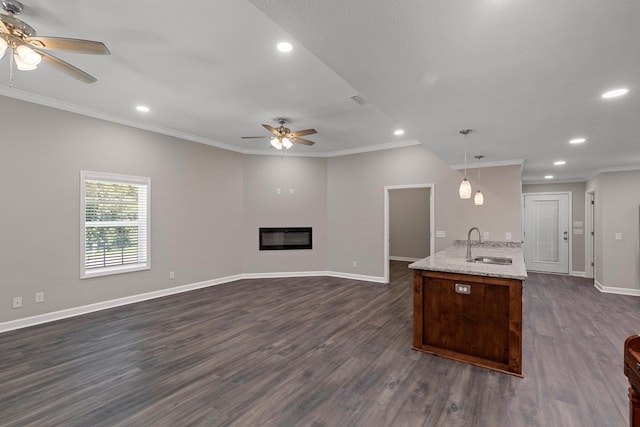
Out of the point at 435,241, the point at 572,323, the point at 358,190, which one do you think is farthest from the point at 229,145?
the point at 572,323

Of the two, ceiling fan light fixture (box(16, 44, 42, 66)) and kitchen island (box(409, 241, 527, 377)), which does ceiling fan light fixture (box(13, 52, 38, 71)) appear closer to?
ceiling fan light fixture (box(16, 44, 42, 66))

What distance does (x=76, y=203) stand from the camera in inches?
162

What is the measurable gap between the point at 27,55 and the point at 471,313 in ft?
14.3

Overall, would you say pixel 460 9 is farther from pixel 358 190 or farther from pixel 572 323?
pixel 358 190

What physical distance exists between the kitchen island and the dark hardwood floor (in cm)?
16

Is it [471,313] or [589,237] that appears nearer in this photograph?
[471,313]

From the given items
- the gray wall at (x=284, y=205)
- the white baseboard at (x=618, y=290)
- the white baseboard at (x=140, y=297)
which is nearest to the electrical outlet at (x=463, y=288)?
the white baseboard at (x=140, y=297)

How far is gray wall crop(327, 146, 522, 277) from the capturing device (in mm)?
5184

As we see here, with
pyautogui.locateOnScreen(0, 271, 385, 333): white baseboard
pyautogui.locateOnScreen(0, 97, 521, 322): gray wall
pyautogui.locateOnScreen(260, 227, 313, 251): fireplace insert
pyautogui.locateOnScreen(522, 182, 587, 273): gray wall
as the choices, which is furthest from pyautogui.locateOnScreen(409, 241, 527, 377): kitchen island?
pyautogui.locateOnScreen(522, 182, 587, 273): gray wall

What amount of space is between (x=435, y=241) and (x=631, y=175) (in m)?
3.93

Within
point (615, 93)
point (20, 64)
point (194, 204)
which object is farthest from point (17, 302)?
point (615, 93)

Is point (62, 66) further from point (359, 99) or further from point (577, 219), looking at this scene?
point (577, 219)

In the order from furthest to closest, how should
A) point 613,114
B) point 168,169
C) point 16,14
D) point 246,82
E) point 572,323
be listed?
point 168,169, point 572,323, point 246,82, point 613,114, point 16,14

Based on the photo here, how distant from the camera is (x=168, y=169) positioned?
5.20 metres
